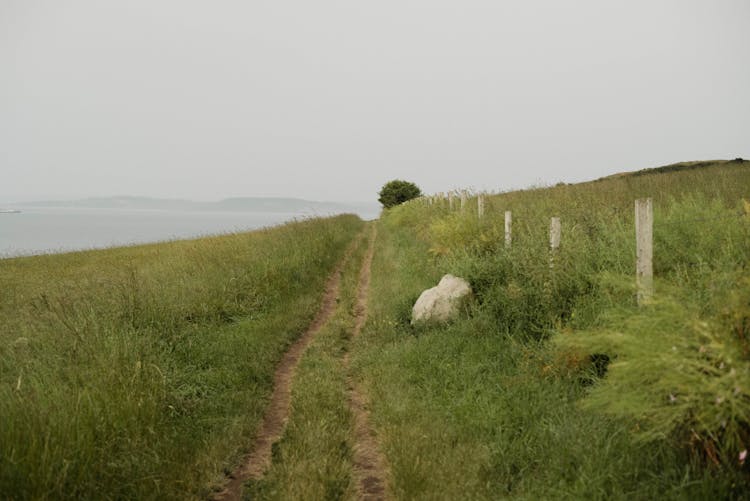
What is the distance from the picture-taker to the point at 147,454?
4156mm

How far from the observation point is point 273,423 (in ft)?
17.7

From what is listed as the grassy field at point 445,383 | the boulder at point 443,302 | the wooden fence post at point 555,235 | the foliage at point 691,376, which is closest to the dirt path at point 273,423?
→ the grassy field at point 445,383

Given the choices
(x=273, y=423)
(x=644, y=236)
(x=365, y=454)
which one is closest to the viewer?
(x=365, y=454)

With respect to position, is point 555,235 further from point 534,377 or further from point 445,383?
point 445,383

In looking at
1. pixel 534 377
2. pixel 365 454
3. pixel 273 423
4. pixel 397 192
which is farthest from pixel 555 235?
pixel 397 192

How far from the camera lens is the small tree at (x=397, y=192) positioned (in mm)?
57750

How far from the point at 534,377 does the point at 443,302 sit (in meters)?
2.90

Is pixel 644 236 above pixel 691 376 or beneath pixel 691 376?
above

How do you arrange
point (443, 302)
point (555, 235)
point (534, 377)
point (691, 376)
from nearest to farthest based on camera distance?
point (691, 376) → point (534, 377) → point (555, 235) → point (443, 302)

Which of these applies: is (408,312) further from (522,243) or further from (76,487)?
(76,487)

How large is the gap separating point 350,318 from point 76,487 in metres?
6.40

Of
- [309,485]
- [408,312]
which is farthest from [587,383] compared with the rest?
[408,312]

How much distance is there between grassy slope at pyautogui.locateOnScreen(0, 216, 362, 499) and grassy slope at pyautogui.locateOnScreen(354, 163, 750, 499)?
→ 174 centimetres

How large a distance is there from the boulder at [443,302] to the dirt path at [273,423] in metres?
2.15
